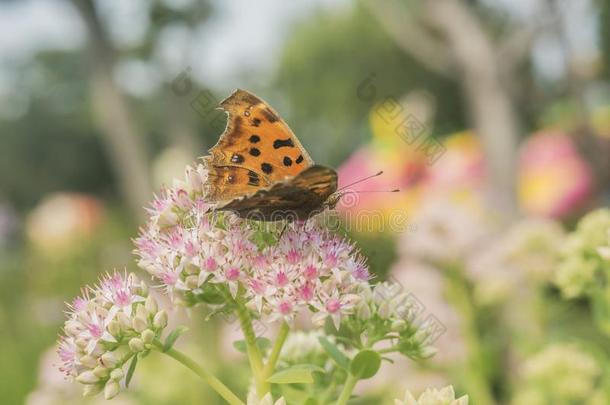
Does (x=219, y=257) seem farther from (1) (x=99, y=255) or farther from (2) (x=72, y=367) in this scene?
(1) (x=99, y=255)

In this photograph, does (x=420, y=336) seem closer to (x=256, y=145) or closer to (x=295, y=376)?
(x=295, y=376)

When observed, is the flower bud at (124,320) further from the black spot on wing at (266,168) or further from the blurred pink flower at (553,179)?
the blurred pink flower at (553,179)

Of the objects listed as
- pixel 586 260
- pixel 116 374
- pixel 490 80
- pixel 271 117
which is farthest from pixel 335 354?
pixel 490 80

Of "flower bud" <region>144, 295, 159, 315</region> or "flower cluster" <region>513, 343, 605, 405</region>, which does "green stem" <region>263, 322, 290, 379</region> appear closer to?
"flower bud" <region>144, 295, 159, 315</region>

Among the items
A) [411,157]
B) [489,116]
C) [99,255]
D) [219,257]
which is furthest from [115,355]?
[99,255]

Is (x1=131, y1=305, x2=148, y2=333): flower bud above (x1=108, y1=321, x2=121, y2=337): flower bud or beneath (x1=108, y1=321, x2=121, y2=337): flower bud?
beneath

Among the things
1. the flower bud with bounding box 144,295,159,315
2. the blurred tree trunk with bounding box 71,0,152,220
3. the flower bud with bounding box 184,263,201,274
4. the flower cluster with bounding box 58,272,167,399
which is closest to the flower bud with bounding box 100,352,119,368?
the flower cluster with bounding box 58,272,167,399

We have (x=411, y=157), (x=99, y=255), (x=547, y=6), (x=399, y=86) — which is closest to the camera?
(x=547, y=6)

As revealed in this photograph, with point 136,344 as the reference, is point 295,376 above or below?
below
